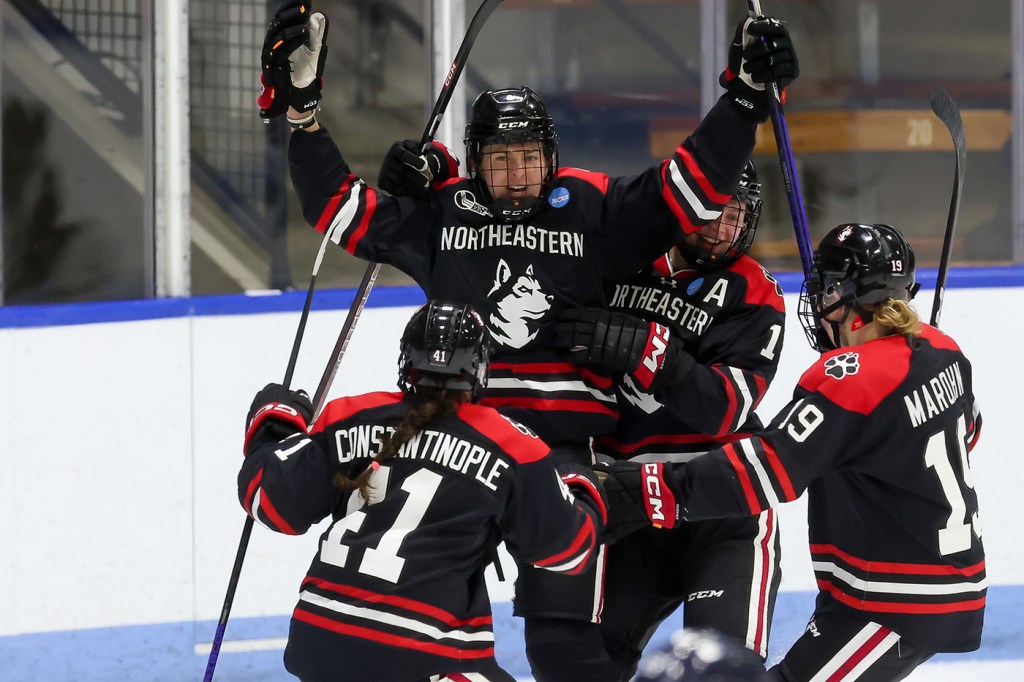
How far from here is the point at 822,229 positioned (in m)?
4.53

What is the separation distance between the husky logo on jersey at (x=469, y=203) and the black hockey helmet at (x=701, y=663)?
844mm

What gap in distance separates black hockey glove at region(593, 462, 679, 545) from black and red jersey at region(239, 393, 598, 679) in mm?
222

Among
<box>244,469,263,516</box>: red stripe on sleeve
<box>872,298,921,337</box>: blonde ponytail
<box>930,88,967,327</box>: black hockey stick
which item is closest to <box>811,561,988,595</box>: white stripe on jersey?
<box>872,298,921,337</box>: blonde ponytail

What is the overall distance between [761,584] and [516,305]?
698 mm

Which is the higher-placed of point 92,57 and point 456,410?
point 92,57

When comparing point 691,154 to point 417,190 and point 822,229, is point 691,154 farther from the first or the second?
point 822,229

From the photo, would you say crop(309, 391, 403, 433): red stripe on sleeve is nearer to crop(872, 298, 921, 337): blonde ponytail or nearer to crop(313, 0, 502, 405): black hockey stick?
crop(313, 0, 502, 405): black hockey stick

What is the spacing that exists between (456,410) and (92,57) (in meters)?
2.13

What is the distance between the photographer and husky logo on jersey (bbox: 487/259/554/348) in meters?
2.66

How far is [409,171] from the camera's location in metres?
2.76

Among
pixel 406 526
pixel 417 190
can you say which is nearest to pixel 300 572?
pixel 417 190

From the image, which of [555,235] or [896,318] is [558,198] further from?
[896,318]

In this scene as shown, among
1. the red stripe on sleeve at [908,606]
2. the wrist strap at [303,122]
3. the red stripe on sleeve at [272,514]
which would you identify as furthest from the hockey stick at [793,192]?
the red stripe on sleeve at [272,514]

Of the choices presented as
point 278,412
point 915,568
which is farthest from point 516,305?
Answer: point 915,568
